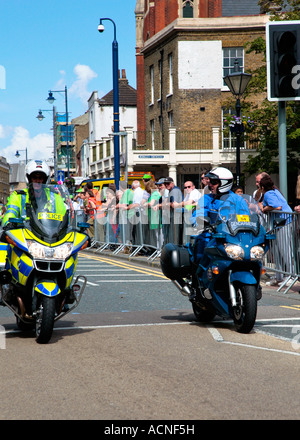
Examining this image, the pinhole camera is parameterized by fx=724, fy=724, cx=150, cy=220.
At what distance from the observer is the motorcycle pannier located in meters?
8.51

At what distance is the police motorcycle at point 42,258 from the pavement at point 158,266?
4856 mm

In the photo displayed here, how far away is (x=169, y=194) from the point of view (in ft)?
52.4

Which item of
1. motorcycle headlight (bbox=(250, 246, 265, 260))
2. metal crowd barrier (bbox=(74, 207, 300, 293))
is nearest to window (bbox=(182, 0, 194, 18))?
metal crowd barrier (bbox=(74, 207, 300, 293))

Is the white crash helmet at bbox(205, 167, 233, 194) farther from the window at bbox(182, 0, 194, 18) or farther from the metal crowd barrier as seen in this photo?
the window at bbox(182, 0, 194, 18)

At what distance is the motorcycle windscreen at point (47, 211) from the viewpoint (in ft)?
23.7

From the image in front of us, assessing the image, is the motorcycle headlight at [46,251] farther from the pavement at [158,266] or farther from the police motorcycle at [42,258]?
the pavement at [158,266]

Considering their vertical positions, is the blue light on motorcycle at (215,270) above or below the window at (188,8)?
below

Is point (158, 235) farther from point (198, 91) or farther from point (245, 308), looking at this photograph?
point (198, 91)

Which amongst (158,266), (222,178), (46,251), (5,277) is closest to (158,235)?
(158,266)

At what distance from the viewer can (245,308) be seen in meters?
7.48

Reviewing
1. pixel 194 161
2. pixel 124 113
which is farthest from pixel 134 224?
pixel 124 113

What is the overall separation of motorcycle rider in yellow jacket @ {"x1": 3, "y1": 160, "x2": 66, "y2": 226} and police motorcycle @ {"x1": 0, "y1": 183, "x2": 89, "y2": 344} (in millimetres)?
15

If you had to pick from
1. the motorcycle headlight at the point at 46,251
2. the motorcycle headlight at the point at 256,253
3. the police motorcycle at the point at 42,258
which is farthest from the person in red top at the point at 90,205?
the motorcycle headlight at the point at 46,251
